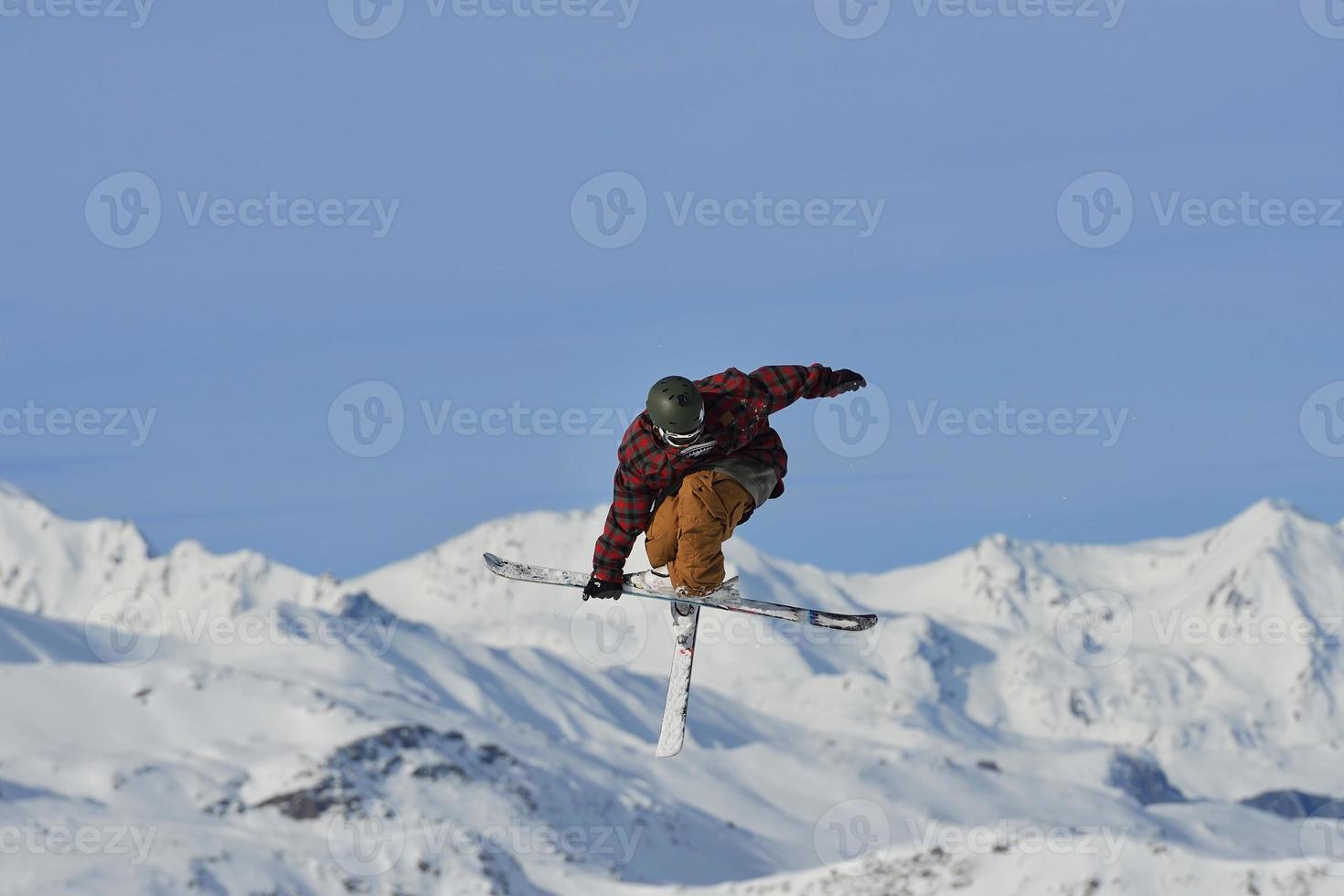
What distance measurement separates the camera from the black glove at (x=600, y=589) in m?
21.6

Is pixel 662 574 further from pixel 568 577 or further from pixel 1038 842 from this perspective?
pixel 1038 842

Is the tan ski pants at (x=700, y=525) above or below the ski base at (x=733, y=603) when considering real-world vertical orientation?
above

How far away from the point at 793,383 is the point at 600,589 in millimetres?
3100

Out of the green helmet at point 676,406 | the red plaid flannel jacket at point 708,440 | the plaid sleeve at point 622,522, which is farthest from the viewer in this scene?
the plaid sleeve at point 622,522

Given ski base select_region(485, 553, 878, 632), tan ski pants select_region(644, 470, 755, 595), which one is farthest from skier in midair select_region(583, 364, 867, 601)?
ski base select_region(485, 553, 878, 632)

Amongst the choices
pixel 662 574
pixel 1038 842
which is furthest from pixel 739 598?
pixel 1038 842

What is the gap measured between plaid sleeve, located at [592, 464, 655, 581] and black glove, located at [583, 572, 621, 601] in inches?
2.5

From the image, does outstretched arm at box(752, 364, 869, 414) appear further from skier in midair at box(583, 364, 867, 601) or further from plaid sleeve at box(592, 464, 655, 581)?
plaid sleeve at box(592, 464, 655, 581)

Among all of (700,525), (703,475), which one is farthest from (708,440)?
(700,525)

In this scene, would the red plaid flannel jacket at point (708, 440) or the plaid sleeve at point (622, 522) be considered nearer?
the red plaid flannel jacket at point (708, 440)

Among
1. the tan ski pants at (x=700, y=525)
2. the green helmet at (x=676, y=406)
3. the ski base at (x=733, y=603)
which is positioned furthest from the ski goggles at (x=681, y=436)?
the ski base at (x=733, y=603)

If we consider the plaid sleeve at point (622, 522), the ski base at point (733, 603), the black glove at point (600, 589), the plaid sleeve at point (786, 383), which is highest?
the plaid sleeve at point (786, 383)

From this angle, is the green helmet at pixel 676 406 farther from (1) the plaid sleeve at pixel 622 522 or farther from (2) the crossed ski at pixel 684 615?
(2) the crossed ski at pixel 684 615

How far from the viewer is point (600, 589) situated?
21.9 m
